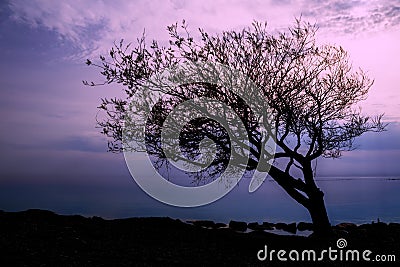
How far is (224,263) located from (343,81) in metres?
11.4

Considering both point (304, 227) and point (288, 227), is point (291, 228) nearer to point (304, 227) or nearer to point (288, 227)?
point (288, 227)

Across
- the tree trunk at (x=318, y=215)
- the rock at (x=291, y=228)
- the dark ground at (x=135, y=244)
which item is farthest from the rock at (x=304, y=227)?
the tree trunk at (x=318, y=215)

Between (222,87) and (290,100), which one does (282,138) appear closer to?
(290,100)

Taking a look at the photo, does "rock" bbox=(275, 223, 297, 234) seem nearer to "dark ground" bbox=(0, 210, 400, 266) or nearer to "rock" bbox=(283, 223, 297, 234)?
"rock" bbox=(283, 223, 297, 234)

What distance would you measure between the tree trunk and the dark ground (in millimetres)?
992

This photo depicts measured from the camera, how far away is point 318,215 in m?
18.6

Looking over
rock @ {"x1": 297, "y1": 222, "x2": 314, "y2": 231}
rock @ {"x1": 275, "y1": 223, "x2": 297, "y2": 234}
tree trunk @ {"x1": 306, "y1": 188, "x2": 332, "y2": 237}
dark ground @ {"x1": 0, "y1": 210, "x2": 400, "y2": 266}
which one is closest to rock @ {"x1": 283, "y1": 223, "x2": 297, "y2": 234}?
rock @ {"x1": 275, "y1": 223, "x2": 297, "y2": 234}

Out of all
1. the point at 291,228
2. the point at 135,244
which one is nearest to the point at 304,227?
the point at 291,228

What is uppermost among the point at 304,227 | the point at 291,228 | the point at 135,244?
the point at 304,227

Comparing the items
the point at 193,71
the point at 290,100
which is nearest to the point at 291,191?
the point at 290,100

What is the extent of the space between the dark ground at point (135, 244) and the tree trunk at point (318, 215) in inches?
39.0

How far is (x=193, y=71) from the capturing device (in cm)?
1731

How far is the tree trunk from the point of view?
60.6ft

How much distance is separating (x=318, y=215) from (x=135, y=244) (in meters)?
8.98
